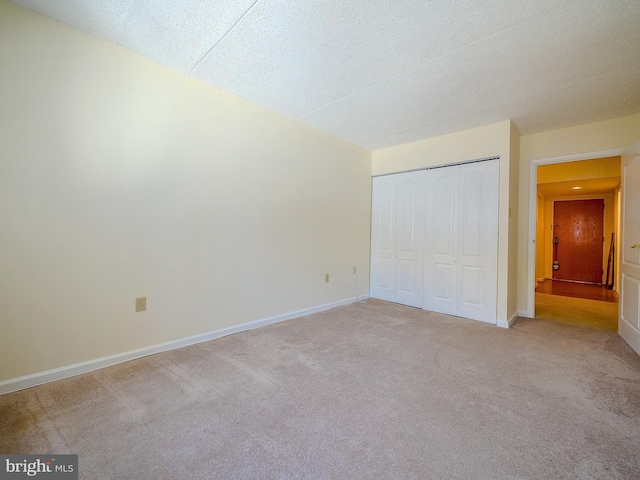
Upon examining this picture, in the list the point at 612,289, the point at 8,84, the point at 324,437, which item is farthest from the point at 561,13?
the point at 612,289

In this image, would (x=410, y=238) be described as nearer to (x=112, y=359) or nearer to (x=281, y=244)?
(x=281, y=244)

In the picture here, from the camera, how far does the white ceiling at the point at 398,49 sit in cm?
173

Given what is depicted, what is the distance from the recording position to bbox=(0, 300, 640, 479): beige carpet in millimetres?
1263

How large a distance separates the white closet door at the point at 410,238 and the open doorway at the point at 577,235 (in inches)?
76.3

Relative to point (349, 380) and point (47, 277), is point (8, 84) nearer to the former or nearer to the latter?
point (47, 277)

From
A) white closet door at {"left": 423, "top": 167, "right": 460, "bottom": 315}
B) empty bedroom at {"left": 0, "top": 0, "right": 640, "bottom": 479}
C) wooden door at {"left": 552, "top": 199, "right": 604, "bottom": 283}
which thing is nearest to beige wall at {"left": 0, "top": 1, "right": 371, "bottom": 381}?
empty bedroom at {"left": 0, "top": 0, "right": 640, "bottom": 479}

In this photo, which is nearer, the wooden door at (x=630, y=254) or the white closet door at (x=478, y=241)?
the wooden door at (x=630, y=254)

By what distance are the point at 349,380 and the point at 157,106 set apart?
2726mm

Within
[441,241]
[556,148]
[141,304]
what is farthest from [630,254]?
[141,304]

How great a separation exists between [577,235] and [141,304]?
8.96 m

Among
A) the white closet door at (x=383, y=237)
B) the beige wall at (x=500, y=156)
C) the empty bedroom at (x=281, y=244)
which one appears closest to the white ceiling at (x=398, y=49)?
the empty bedroom at (x=281, y=244)

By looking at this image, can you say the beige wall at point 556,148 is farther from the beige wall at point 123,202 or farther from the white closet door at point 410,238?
the beige wall at point 123,202

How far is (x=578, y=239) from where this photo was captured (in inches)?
264

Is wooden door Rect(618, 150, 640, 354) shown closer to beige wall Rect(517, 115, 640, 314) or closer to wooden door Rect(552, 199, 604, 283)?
beige wall Rect(517, 115, 640, 314)
